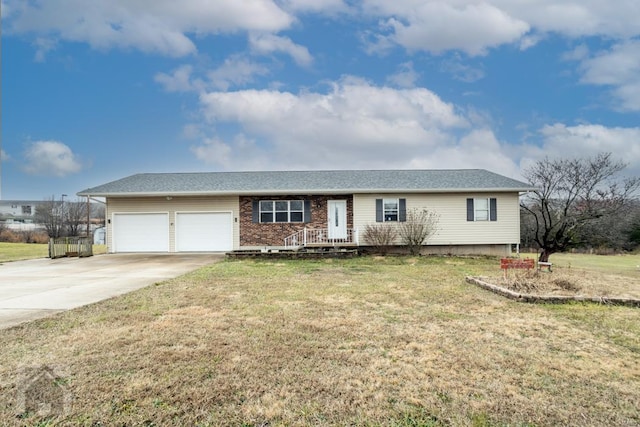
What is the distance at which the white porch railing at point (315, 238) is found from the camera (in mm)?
16672

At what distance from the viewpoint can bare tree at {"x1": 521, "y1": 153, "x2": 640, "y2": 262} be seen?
1496 cm

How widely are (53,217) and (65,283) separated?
115ft

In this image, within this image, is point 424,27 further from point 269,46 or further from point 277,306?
point 277,306

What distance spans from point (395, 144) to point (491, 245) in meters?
9.31

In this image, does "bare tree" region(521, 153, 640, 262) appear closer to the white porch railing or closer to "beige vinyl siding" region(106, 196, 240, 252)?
the white porch railing

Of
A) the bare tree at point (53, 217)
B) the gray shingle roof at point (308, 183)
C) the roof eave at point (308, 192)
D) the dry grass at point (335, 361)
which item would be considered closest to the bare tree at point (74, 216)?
the bare tree at point (53, 217)

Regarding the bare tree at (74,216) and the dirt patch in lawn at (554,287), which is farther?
the bare tree at (74,216)

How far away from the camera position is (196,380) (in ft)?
10.9

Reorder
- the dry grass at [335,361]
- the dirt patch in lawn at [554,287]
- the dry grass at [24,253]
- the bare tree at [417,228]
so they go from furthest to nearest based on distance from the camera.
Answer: the dry grass at [24,253] < the bare tree at [417,228] < the dirt patch in lawn at [554,287] < the dry grass at [335,361]

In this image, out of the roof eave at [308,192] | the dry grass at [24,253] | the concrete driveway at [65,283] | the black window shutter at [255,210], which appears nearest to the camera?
the concrete driveway at [65,283]

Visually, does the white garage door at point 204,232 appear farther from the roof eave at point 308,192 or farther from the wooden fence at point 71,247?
the wooden fence at point 71,247

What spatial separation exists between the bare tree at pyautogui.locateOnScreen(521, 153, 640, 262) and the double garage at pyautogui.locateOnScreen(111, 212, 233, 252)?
46.1 feet

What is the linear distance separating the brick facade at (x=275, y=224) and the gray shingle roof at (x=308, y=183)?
0.59 meters

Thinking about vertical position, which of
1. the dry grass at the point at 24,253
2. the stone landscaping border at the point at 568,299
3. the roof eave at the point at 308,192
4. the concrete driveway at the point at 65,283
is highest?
the roof eave at the point at 308,192
